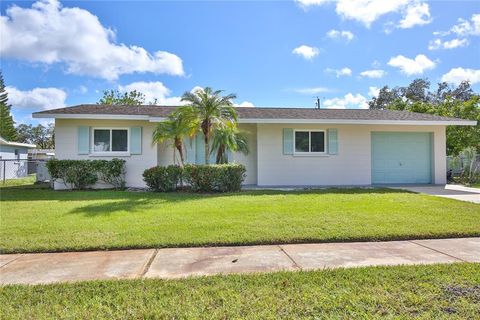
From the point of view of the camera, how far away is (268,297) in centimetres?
315

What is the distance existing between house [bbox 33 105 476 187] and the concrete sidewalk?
8503 millimetres

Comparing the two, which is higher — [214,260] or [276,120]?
[276,120]

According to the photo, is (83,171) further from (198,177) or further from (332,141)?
(332,141)

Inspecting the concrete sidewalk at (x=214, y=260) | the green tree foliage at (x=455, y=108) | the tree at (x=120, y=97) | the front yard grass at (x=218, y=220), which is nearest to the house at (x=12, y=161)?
the tree at (x=120, y=97)

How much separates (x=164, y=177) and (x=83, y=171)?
354 cm

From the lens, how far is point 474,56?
1961 cm

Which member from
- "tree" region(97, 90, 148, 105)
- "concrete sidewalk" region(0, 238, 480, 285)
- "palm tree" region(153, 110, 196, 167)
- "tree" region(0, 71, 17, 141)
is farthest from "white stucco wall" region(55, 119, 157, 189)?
"tree" region(97, 90, 148, 105)

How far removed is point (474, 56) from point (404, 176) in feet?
35.5

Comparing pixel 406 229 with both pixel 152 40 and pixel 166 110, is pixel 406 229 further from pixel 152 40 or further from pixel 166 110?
pixel 152 40

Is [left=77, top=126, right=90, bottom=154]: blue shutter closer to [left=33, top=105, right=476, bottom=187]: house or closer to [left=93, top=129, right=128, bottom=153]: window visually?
[left=33, top=105, right=476, bottom=187]: house

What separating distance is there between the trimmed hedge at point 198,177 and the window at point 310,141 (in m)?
3.85

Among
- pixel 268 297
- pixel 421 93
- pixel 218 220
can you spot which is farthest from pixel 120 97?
pixel 421 93

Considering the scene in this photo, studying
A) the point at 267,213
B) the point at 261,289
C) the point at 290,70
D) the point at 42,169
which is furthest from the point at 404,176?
the point at 42,169

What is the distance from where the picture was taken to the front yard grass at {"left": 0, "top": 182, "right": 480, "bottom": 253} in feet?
17.3
